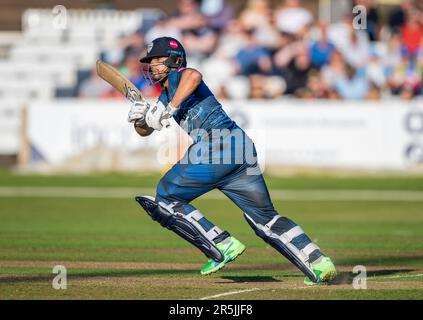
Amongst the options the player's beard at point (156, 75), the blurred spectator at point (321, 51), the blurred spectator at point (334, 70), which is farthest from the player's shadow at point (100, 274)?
the blurred spectator at point (321, 51)

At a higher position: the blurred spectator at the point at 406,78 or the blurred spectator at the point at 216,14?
the blurred spectator at the point at 216,14

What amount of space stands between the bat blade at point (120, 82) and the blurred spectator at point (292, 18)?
46.6ft

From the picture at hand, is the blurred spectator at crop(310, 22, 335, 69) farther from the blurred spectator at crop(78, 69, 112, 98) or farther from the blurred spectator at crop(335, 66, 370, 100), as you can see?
the blurred spectator at crop(78, 69, 112, 98)

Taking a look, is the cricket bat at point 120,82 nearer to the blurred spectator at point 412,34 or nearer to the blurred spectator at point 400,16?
the blurred spectator at point 412,34

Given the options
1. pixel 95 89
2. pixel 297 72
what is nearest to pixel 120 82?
pixel 297 72

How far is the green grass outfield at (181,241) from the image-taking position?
26.1ft

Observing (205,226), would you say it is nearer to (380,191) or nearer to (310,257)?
(310,257)

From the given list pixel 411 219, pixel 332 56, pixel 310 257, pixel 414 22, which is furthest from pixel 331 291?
pixel 414 22

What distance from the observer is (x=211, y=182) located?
802 centimetres

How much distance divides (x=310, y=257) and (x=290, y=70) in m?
14.1

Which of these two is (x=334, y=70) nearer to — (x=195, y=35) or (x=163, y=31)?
(x=195, y=35)

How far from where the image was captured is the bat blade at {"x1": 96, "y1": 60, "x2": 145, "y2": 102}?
852 centimetres

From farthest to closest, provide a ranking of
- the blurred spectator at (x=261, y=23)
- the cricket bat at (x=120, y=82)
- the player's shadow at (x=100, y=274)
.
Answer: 1. the blurred spectator at (x=261, y=23)
2. the cricket bat at (x=120, y=82)
3. the player's shadow at (x=100, y=274)

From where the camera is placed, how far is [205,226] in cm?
809
